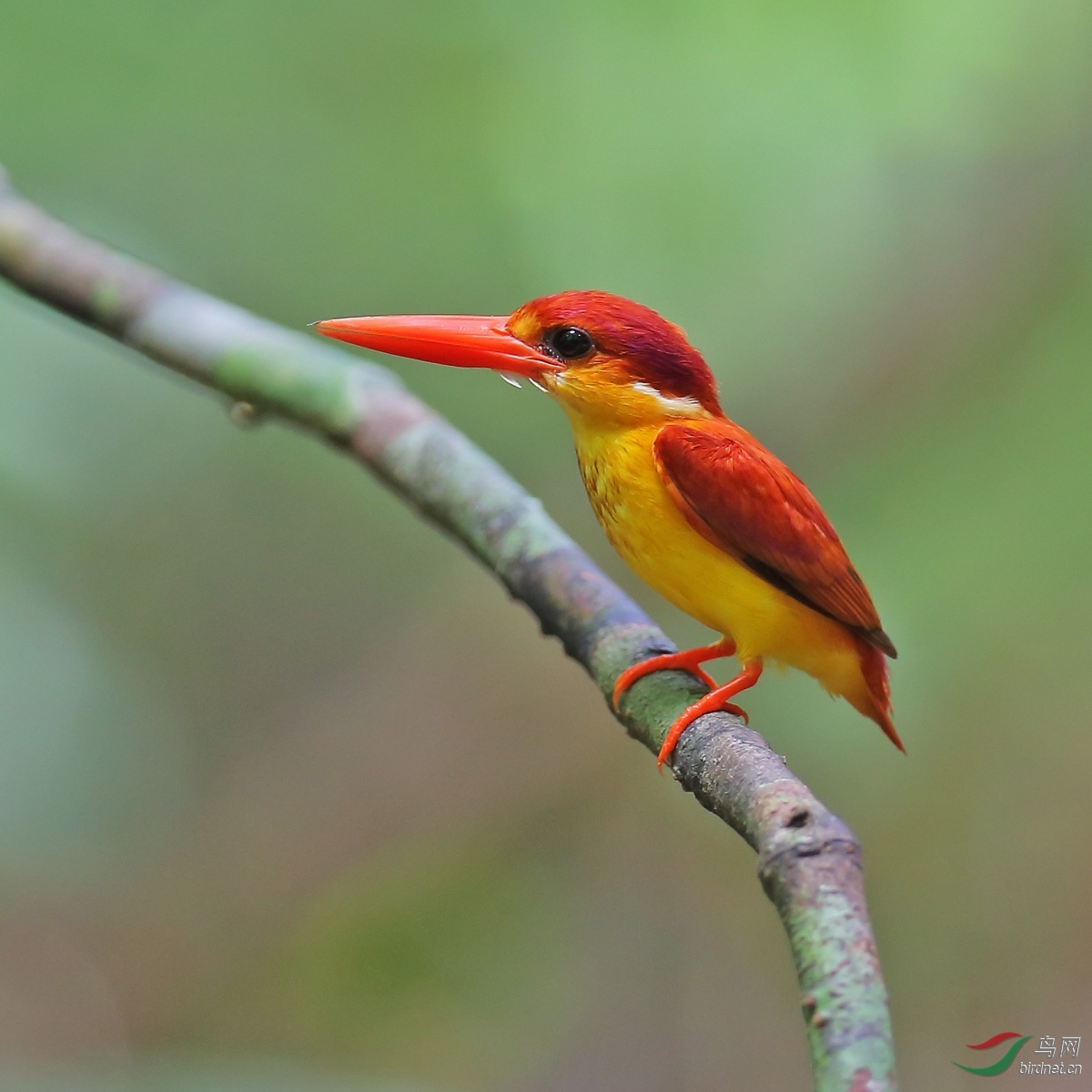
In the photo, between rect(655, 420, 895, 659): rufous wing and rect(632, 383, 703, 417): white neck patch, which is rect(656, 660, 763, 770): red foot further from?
rect(632, 383, 703, 417): white neck patch

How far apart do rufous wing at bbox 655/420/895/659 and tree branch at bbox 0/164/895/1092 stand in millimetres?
159

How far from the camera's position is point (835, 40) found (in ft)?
6.07

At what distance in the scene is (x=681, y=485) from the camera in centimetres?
143

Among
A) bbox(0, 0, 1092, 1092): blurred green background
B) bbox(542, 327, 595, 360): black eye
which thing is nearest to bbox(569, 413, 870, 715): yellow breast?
bbox(542, 327, 595, 360): black eye

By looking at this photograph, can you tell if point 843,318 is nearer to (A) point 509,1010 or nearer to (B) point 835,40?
(B) point 835,40

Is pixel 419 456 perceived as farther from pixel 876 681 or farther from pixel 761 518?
pixel 876 681

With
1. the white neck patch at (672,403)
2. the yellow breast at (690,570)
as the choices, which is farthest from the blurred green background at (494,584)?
the white neck patch at (672,403)

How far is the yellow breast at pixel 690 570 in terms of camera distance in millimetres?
1456

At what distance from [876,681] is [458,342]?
0.75 metres

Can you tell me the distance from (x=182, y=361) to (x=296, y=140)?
1010 millimetres

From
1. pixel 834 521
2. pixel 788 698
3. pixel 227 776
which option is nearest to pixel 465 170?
pixel 834 521

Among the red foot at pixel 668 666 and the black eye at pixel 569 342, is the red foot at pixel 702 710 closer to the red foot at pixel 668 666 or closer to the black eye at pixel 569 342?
the red foot at pixel 668 666

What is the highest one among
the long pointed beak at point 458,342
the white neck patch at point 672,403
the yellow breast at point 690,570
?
the long pointed beak at point 458,342

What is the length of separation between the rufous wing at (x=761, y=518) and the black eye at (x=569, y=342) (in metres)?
0.16
